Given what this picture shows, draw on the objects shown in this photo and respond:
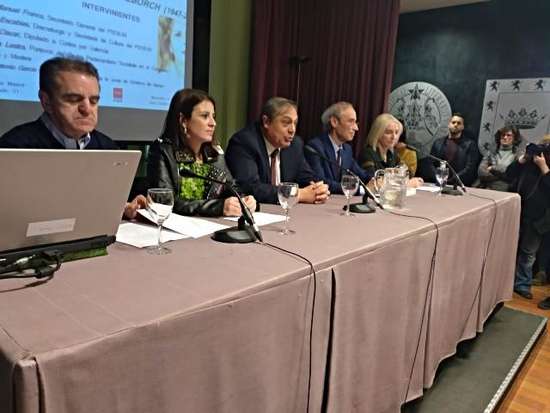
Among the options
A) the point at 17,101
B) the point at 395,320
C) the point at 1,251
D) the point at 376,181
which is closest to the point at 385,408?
the point at 395,320

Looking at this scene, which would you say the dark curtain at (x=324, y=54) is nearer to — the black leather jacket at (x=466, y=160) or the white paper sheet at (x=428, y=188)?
the black leather jacket at (x=466, y=160)

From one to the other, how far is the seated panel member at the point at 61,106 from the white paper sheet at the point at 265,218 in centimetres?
66

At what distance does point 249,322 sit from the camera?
886 mm

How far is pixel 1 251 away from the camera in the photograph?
854 mm

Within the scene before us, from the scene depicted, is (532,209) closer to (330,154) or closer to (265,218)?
(330,154)

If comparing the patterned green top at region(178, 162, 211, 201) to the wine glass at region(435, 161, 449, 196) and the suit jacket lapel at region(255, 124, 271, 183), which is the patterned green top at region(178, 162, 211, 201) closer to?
the suit jacket lapel at region(255, 124, 271, 183)

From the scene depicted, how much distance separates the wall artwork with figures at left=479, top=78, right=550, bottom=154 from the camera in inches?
161

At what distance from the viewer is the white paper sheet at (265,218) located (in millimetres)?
1455

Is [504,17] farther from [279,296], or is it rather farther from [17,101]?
[279,296]

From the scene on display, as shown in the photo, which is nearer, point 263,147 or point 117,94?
point 263,147

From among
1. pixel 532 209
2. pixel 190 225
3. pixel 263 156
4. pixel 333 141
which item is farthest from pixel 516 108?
pixel 190 225

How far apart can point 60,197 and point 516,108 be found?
14.3 ft

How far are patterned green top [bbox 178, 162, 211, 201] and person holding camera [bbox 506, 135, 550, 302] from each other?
2.50 m

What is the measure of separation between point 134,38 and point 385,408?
8.21 ft
